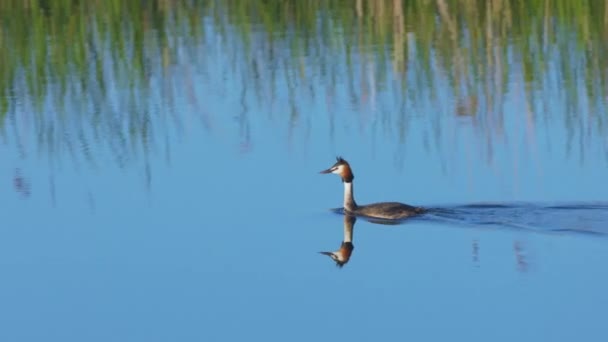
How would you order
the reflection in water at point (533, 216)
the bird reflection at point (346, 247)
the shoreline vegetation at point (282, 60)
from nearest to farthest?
the bird reflection at point (346, 247) < the reflection in water at point (533, 216) < the shoreline vegetation at point (282, 60)

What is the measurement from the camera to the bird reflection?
8492 millimetres

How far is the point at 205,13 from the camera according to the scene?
16828 mm

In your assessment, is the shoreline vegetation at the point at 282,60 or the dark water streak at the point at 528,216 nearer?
the dark water streak at the point at 528,216

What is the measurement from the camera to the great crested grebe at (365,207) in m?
9.48

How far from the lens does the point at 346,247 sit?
8.96 m

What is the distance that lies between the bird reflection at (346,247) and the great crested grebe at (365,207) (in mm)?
112

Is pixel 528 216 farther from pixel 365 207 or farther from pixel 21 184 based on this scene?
pixel 21 184

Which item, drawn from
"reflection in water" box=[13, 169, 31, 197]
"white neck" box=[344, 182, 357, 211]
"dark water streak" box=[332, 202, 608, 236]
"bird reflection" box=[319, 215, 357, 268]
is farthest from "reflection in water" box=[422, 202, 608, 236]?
"reflection in water" box=[13, 169, 31, 197]

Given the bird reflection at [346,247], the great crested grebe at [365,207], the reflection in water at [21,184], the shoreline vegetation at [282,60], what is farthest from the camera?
the shoreline vegetation at [282,60]

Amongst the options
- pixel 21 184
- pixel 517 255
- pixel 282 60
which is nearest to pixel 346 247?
pixel 517 255

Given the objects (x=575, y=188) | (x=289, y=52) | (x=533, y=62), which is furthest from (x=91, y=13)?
(x=575, y=188)

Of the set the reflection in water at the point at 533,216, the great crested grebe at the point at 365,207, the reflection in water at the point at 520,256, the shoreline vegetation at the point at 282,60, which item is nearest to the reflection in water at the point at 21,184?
the shoreline vegetation at the point at 282,60

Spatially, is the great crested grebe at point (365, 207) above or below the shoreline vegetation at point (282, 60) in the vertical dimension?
below

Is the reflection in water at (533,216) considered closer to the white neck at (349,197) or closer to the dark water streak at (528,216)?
the dark water streak at (528,216)
